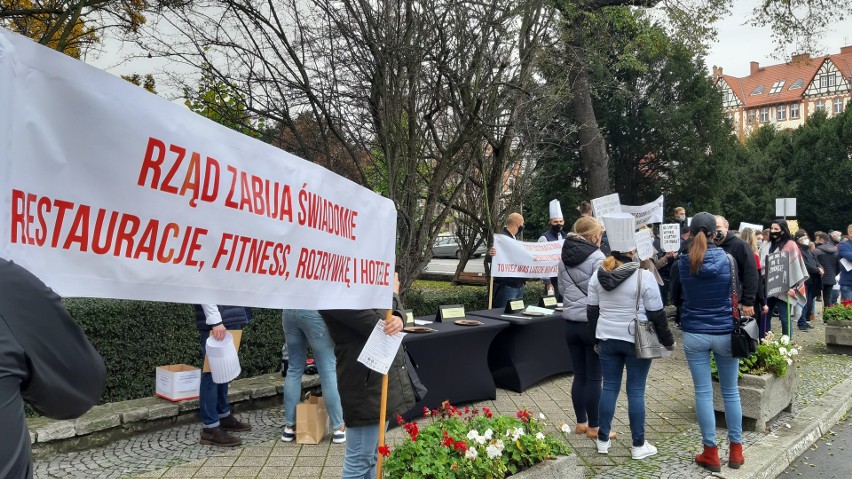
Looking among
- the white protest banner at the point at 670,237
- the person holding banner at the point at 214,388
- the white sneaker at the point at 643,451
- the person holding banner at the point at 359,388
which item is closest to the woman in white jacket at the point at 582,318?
the white sneaker at the point at 643,451

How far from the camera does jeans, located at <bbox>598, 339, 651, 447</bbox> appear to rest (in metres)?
5.07

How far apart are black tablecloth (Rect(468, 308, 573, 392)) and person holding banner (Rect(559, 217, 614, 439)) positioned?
1.32m

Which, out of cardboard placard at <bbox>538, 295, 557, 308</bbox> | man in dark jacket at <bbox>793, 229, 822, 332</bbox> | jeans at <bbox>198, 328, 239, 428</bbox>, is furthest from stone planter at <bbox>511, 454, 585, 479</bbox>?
man in dark jacket at <bbox>793, 229, 822, 332</bbox>

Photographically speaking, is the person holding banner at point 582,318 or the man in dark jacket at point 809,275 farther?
the man in dark jacket at point 809,275

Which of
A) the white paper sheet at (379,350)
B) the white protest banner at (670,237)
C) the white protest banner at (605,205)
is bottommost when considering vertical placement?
the white paper sheet at (379,350)

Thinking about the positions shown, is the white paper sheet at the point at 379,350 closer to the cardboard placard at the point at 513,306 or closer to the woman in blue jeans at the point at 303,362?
the woman in blue jeans at the point at 303,362

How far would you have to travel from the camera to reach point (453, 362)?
650 centimetres

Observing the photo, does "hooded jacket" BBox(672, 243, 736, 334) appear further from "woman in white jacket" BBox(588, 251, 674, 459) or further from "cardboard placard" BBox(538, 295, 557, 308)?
"cardboard placard" BBox(538, 295, 557, 308)

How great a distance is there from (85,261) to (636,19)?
12.7 meters

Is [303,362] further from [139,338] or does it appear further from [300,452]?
[139,338]

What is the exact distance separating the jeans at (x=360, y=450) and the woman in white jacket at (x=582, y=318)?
106 inches

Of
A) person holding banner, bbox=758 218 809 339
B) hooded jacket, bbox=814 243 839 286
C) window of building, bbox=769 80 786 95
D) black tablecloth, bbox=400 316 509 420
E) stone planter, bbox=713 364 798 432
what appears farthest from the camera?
window of building, bbox=769 80 786 95

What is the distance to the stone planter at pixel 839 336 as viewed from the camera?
10.3 m

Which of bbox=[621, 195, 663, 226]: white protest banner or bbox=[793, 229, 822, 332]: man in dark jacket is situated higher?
bbox=[621, 195, 663, 226]: white protest banner
